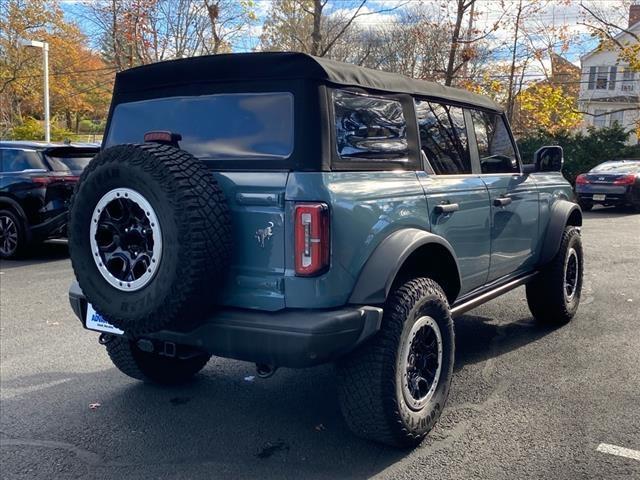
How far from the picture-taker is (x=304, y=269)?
2805mm

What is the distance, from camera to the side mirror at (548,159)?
16.9ft

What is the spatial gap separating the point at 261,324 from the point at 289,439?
939mm

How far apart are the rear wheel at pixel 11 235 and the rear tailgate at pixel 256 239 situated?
714cm

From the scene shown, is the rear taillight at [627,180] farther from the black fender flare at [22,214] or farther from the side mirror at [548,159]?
the black fender flare at [22,214]

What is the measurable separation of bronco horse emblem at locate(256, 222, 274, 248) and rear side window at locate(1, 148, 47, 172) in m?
7.25

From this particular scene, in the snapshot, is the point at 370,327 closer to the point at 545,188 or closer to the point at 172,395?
the point at 172,395

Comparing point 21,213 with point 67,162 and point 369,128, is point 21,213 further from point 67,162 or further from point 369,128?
point 369,128

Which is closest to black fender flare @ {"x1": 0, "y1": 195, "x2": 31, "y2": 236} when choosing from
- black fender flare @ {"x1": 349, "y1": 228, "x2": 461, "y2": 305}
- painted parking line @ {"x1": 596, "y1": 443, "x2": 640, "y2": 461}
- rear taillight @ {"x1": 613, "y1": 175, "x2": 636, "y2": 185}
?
black fender flare @ {"x1": 349, "y1": 228, "x2": 461, "y2": 305}

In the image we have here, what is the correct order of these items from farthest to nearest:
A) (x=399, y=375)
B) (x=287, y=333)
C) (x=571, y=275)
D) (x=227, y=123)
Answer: (x=571, y=275) → (x=227, y=123) → (x=399, y=375) → (x=287, y=333)

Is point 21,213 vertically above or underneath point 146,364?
above

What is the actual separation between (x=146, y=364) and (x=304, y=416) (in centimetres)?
111

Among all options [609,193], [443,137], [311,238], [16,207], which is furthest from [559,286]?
[609,193]

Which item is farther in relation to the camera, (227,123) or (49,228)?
(49,228)

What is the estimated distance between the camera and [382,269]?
2.96m
